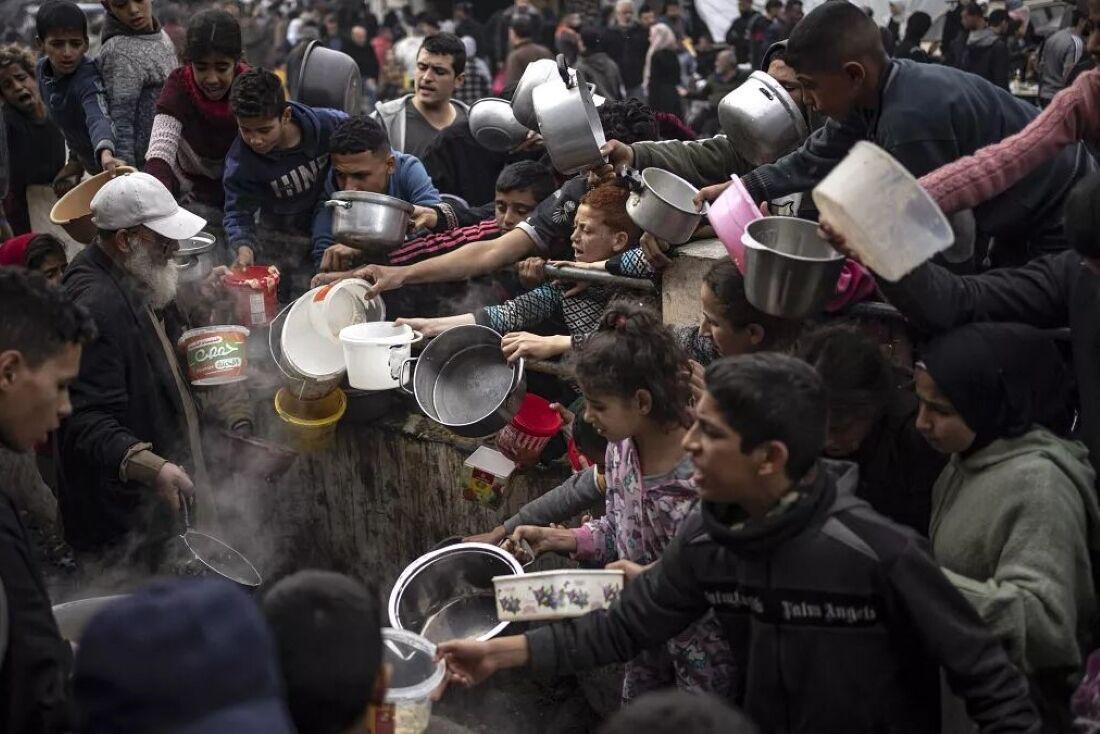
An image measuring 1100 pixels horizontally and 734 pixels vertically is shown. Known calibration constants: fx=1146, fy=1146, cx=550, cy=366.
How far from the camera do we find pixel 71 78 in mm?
7172

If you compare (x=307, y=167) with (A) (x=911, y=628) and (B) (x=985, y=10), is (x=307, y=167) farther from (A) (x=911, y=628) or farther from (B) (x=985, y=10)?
Result: (B) (x=985, y=10)

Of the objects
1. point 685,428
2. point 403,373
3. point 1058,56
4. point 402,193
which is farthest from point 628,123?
point 1058,56

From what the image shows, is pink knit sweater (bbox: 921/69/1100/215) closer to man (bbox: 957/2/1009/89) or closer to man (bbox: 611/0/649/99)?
man (bbox: 957/2/1009/89)

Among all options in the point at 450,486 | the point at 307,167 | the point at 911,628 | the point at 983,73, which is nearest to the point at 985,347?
the point at 911,628

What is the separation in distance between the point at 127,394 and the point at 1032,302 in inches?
132

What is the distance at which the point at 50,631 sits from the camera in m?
2.64

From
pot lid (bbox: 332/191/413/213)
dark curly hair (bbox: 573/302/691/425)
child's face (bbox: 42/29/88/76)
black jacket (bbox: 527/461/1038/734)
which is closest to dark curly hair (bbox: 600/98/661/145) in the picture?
pot lid (bbox: 332/191/413/213)

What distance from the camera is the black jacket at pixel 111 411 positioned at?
175 inches

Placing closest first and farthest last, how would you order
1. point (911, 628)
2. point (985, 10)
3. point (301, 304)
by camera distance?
point (911, 628)
point (301, 304)
point (985, 10)

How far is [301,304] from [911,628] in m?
3.33

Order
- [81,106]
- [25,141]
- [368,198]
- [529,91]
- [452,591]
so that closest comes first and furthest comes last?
[452,591] < [368,198] < [529,91] < [81,106] < [25,141]

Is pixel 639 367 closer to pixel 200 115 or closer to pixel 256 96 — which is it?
pixel 256 96

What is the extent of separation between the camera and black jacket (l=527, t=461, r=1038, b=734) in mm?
2486

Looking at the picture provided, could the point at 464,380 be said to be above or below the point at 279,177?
below
